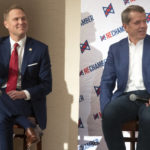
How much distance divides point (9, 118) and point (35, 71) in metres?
0.53

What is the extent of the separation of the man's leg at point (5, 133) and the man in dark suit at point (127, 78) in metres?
0.72

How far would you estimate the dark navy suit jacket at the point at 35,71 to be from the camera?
9.93ft

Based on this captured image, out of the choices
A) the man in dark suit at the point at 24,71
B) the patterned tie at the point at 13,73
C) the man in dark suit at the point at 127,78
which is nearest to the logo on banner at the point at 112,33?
the man in dark suit at the point at 127,78

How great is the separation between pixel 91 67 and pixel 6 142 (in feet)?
4.06

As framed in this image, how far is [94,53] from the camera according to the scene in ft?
11.5

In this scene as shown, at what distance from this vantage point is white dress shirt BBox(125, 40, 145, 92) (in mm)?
2902

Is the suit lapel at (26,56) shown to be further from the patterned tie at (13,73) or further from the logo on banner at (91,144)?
the logo on banner at (91,144)

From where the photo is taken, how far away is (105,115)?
271 centimetres

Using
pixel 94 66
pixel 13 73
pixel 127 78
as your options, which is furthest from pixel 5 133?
pixel 94 66

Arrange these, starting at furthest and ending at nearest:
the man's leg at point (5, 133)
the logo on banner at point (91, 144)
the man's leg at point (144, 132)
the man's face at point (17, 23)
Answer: the logo on banner at point (91, 144) < the man's face at point (17, 23) < the man's leg at point (5, 133) < the man's leg at point (144, 132)

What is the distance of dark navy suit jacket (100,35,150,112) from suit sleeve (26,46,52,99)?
0.48 metres

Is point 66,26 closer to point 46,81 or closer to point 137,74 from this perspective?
point 46,81

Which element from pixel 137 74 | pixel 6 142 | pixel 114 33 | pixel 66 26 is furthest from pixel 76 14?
pixel 6 142

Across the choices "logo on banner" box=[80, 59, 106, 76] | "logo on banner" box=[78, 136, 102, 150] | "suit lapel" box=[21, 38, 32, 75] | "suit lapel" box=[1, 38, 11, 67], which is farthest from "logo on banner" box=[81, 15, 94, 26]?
"logo on banner" box=[78, 136, 102, 150]
